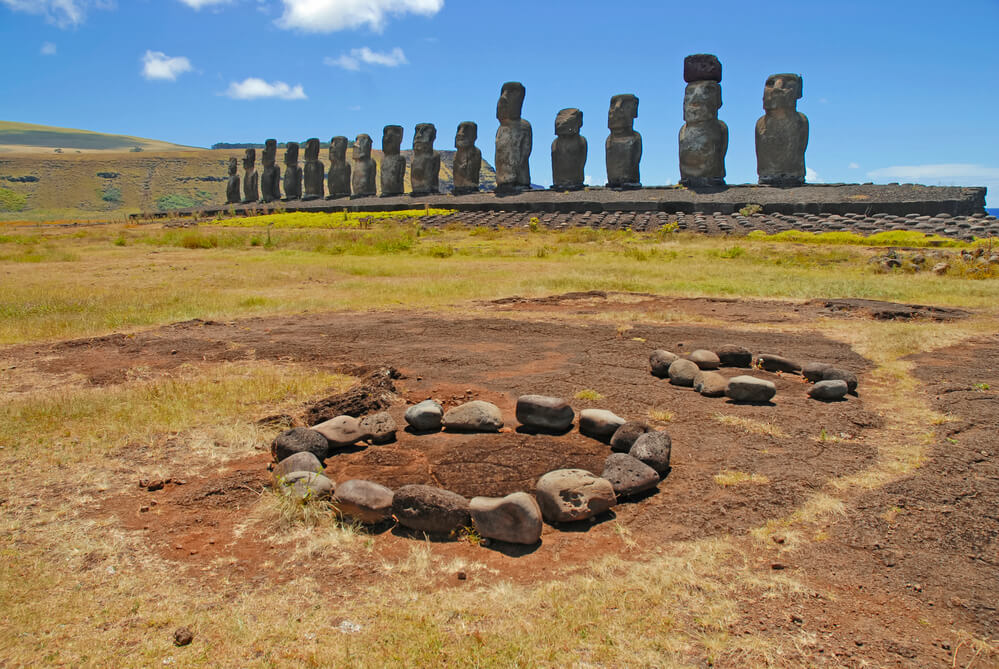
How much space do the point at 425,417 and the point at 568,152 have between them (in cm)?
3087

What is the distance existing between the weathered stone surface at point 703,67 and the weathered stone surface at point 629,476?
29.7 m

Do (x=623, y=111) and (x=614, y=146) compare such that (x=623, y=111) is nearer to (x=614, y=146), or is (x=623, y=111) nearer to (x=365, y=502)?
(x=614, y=146)

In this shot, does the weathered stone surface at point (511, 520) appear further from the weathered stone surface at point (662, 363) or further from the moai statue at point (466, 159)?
the moai statue at point (466, 159)

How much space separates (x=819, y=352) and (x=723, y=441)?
11.7ft

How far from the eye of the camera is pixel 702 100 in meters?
30.1

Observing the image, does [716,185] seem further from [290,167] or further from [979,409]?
[290,167]

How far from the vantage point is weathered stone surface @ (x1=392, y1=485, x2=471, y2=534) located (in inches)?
143

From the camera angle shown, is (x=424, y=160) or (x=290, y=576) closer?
(x=290, y=576)

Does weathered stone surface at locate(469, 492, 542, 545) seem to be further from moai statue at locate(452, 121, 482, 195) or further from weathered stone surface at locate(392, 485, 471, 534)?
moai statue at locate(452, 121, 482, 195)

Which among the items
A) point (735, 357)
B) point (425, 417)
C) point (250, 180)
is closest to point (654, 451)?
point (425, 417)

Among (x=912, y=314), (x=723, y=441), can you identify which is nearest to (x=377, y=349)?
(x=723, y=441)

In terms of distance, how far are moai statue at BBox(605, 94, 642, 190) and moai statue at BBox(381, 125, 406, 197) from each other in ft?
47.9

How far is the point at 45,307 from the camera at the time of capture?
10.6 m


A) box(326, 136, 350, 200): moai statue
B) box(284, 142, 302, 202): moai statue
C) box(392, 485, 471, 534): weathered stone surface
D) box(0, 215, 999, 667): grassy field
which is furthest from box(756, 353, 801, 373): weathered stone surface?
box(284, 142, 302, 202): moai statue
